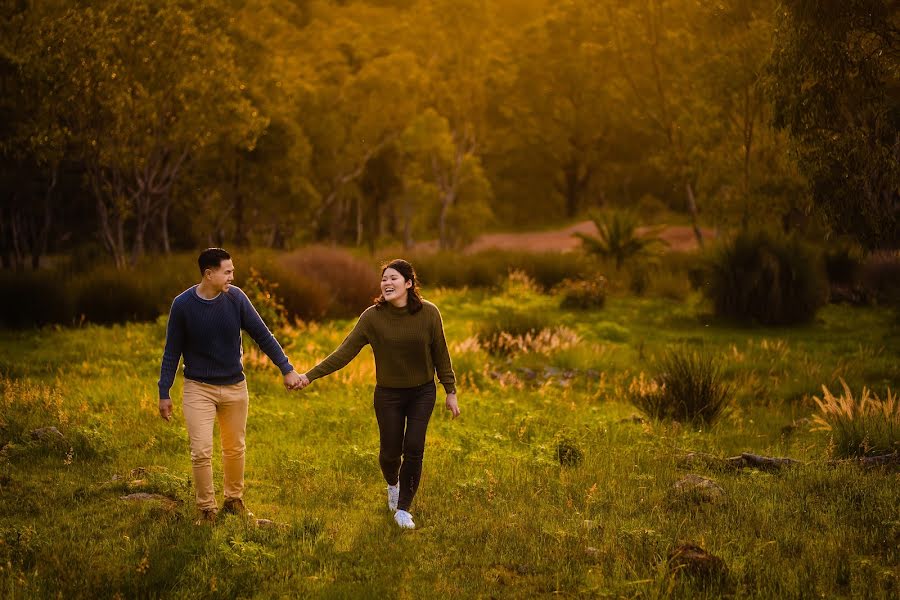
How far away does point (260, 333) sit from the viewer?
616 centimetres

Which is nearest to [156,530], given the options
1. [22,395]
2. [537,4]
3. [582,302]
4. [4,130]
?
[22,395]

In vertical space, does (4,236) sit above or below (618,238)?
below

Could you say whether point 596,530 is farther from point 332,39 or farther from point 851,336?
point 332,39

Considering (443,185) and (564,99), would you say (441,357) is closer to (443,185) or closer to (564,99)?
(443,185)

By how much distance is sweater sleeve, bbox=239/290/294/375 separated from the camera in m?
6.09

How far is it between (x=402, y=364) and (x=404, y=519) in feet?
3.48

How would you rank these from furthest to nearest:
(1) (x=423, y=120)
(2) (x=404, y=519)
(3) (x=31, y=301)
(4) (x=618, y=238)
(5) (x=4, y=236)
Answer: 1. (1) (x=423, y=120)
2. (5) (x=4, y=236)
3. (4) (x=618, y=238)
4. (3) (x=31, y=301)
5. (2) (x=404, y=519)

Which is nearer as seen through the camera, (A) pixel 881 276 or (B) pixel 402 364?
(B) pixel 402 364

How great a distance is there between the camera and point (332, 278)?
64.4 feet

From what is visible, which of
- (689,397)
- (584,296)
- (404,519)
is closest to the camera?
(404,519)

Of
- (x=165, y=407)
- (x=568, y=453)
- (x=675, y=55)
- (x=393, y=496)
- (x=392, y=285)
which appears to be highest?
(x=675, y=55)

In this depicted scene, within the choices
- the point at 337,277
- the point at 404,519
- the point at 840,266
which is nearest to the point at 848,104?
the point at 404,519

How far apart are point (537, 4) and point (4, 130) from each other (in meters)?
53.7

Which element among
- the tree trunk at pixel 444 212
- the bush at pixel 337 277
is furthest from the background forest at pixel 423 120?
the bush at pixel 337 277
